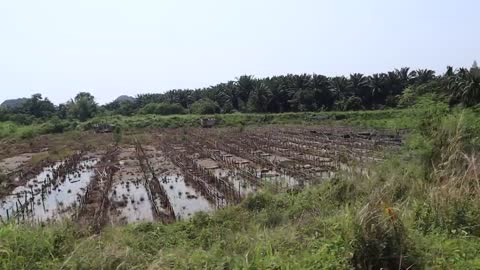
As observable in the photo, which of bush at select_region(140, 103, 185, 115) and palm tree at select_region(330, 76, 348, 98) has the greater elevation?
palm tree at select_region(330, 76, 348, 98)

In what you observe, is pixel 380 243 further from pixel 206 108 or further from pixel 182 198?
pixel 206 108

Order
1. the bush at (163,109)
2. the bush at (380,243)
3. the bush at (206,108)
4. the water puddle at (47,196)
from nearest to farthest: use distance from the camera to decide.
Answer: the bush at (380,243), the water puddle at (47,196), the bush at (206,108), the bush at (163,109)

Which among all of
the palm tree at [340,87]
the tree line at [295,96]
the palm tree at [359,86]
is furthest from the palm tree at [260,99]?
the palm tree at [359,86]

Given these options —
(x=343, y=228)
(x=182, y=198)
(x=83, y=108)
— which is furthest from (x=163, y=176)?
(x=83, y=108)

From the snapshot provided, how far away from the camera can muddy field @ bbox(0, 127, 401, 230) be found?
11.9 m

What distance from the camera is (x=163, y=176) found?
1684 centimetres

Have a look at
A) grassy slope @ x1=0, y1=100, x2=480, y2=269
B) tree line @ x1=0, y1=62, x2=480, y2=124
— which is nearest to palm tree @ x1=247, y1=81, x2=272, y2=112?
tree line @ x1=0, y1=62, x2=480, y2=124

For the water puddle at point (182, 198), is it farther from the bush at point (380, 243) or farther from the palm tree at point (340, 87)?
the palm tree at point (340, 87)

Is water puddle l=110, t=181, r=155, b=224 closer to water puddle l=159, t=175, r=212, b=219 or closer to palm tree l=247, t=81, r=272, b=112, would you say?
water puddle l=159, t=175, r=212, b=219

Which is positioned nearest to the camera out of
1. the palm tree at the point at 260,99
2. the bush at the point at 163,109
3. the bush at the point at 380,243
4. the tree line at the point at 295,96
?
the bush at the point at 380,243

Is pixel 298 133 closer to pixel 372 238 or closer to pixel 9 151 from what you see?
pixel 9 151

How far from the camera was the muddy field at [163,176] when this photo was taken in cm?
1190

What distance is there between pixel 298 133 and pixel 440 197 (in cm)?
2631

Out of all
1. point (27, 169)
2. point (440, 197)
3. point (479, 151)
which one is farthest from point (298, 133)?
point (440, 197)
